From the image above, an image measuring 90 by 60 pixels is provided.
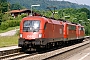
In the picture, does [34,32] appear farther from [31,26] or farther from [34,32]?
[31,26]

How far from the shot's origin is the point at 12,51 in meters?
24.1

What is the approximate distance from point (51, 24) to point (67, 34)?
34.8 feet

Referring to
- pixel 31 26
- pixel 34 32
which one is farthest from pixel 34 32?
pixel 31 26

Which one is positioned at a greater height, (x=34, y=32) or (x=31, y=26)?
(x=31, y=26)

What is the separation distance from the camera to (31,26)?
25.3 m

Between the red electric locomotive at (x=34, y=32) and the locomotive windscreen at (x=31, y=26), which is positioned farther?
the locomotive windscreen at (x=31, y=26)

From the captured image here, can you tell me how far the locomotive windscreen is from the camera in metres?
25.1

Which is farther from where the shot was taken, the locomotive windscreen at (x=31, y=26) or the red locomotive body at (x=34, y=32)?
the locomotive windscreen at (x=31, y=26)

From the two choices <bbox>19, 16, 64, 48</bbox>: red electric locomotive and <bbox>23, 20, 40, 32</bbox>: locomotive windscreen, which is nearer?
<bbox>19, 16, 64, 48</bbox>: red electric locomotive

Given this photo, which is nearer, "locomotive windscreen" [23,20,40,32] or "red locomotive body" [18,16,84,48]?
"red locomotive body" [18,16,84,48]

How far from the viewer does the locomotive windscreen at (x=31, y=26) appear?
25078 millimetres

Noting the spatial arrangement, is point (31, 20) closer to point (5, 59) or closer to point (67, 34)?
point (5, 59)

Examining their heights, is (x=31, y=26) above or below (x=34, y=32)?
above

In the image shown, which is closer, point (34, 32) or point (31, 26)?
point (34, 32)
